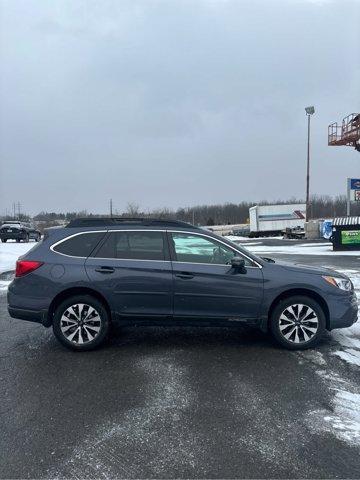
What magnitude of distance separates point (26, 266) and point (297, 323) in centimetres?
364

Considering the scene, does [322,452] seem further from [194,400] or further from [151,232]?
[151,232]

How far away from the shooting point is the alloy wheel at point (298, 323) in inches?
227

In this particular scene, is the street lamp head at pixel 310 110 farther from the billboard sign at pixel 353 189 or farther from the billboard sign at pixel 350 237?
the billboard sign at pixel 350 237

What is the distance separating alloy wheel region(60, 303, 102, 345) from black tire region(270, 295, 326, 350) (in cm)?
231

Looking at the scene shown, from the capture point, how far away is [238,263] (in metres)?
5.67

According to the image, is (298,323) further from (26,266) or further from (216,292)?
(26,266)

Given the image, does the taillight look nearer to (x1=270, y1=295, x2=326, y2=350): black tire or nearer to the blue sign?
(x1=270, y1=295, x2=326, y2=350): black tire

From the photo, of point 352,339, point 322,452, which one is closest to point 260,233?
point 352,339

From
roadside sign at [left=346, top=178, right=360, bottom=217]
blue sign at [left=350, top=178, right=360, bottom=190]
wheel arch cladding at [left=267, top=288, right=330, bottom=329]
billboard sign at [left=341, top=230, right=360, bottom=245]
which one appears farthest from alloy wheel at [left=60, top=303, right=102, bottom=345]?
blue sign at [left=350, top=178, right=360, bottom=190]

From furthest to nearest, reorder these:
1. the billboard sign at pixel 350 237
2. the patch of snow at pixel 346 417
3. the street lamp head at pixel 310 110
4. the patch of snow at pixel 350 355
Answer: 1. the street lamp head at pixel 310 110
2. the billboard sign at pixel 350 237
3. the patch of snow at pixel 350 355
4. the patch of snow at pixel 346 417

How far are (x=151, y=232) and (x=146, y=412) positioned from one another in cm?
259

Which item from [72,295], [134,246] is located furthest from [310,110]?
[72,295]

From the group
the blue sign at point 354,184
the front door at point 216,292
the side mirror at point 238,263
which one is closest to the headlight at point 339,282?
the front door at point 216,292

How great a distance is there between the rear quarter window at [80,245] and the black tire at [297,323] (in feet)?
8.39
